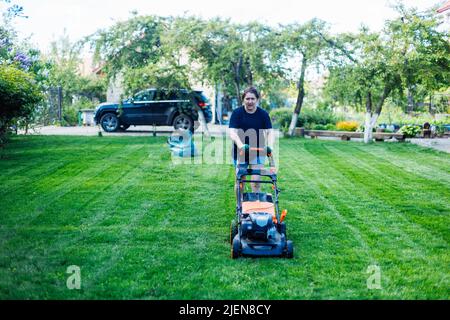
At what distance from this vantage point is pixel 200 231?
635 centimetres

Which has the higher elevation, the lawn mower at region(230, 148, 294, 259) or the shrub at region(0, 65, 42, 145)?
the shrub at region(0, 65, 42, 145)

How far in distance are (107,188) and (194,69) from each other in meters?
10.4

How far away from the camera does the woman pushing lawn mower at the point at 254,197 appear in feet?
17.5

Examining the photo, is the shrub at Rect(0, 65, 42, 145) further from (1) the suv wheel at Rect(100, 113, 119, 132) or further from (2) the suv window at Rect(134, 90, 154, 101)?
(1) the suv wheel at Rect(100, 113, 119, 132)

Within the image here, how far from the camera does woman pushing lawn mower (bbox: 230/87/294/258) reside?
5320mm

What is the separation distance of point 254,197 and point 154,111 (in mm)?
13792

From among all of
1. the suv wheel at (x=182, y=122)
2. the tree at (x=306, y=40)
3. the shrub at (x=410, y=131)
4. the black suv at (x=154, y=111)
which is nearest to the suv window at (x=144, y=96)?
the black suv at (x=154, y=111)

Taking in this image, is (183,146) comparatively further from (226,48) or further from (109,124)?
(109,124)

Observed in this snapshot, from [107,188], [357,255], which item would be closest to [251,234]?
[357,255]

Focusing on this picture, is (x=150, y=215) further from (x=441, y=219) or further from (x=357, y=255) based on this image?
(x=441, y=219)

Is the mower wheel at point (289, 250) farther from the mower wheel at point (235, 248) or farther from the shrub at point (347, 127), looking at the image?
the shrub at point (347, 127)

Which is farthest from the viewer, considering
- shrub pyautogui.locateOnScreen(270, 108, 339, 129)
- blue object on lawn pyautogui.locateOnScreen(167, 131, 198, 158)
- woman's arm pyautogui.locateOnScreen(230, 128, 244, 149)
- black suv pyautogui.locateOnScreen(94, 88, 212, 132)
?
shrub pyautogui.locateOnScreen(270, 108, 339, 129)

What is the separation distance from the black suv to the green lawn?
710cm

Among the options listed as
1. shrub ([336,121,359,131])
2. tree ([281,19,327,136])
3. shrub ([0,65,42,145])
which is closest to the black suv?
tree ([281,19,327,136])
